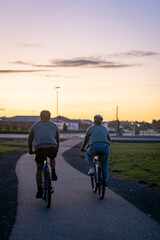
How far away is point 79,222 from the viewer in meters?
5.45

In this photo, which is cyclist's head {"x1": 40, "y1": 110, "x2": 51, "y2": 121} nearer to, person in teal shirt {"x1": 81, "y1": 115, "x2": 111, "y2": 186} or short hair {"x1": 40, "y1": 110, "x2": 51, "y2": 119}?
short hair {"x1": 40, "y1": 110, "x2": 51, "y2": 119}

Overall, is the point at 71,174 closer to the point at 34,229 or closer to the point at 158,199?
the point at 158,199

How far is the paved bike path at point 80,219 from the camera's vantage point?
4840mm

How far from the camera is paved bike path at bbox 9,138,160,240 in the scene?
4840 mm

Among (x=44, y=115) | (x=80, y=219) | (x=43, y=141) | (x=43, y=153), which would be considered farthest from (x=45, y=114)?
(x=80, y=219)

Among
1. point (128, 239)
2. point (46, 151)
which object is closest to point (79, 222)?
point (128, 239)

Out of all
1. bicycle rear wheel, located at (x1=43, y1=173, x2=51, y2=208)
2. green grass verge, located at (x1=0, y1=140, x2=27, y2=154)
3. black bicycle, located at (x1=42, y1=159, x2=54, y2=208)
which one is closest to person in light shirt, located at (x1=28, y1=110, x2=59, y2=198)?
black bicycle, located at (x1=42, y1=159, x2=54, y2=208)

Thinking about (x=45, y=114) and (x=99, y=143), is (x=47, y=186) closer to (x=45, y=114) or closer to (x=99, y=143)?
(x=45, y=114)

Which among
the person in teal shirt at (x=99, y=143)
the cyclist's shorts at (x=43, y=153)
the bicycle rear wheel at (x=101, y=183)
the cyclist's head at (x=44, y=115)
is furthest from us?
the person in teal shirt at (x=99, y=143)

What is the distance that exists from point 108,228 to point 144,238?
0.62 meters

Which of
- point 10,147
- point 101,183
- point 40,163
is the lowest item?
point 10,147

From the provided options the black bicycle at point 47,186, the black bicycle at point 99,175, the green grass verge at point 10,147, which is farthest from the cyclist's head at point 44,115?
the green grass verge at point 10,147

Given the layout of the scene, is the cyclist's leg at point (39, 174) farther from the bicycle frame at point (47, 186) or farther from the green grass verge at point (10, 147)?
the green grass verge at point (10, 147)

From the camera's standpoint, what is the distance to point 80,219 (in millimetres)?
5633
